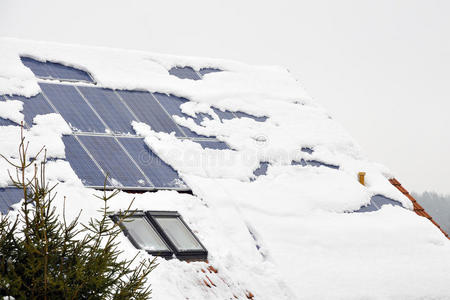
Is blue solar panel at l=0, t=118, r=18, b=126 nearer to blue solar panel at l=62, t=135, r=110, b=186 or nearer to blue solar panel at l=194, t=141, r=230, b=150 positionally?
blue solar panel at l=62, t=135, r=110, b=186

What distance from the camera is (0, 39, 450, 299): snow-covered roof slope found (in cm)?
1015

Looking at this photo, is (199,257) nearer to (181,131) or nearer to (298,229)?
(298,229)

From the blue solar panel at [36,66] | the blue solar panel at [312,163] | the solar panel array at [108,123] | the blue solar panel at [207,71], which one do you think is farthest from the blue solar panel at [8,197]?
the blue solar panel at [207,71]

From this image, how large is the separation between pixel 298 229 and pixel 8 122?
502 centimetres

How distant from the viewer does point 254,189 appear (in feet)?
40.0

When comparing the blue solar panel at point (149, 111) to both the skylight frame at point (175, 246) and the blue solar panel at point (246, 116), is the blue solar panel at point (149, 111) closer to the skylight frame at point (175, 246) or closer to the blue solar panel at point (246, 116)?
the blue solar panel at point (246, 116)

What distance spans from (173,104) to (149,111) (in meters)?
0.84

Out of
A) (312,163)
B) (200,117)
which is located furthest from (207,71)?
(312,163)

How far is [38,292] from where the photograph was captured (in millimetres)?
5836

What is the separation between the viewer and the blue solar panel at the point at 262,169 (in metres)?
12.8

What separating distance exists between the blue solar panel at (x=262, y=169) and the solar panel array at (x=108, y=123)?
2.60ft

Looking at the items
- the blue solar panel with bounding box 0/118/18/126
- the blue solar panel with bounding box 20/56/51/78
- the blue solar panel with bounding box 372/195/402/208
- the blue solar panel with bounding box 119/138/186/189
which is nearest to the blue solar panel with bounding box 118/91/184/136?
the blue solar panel with bounding box 119/138/186/189

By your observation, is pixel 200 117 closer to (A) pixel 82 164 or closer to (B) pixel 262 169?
(B) pixel 262 169

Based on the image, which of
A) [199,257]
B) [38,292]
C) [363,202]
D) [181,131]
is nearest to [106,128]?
[181,131]
